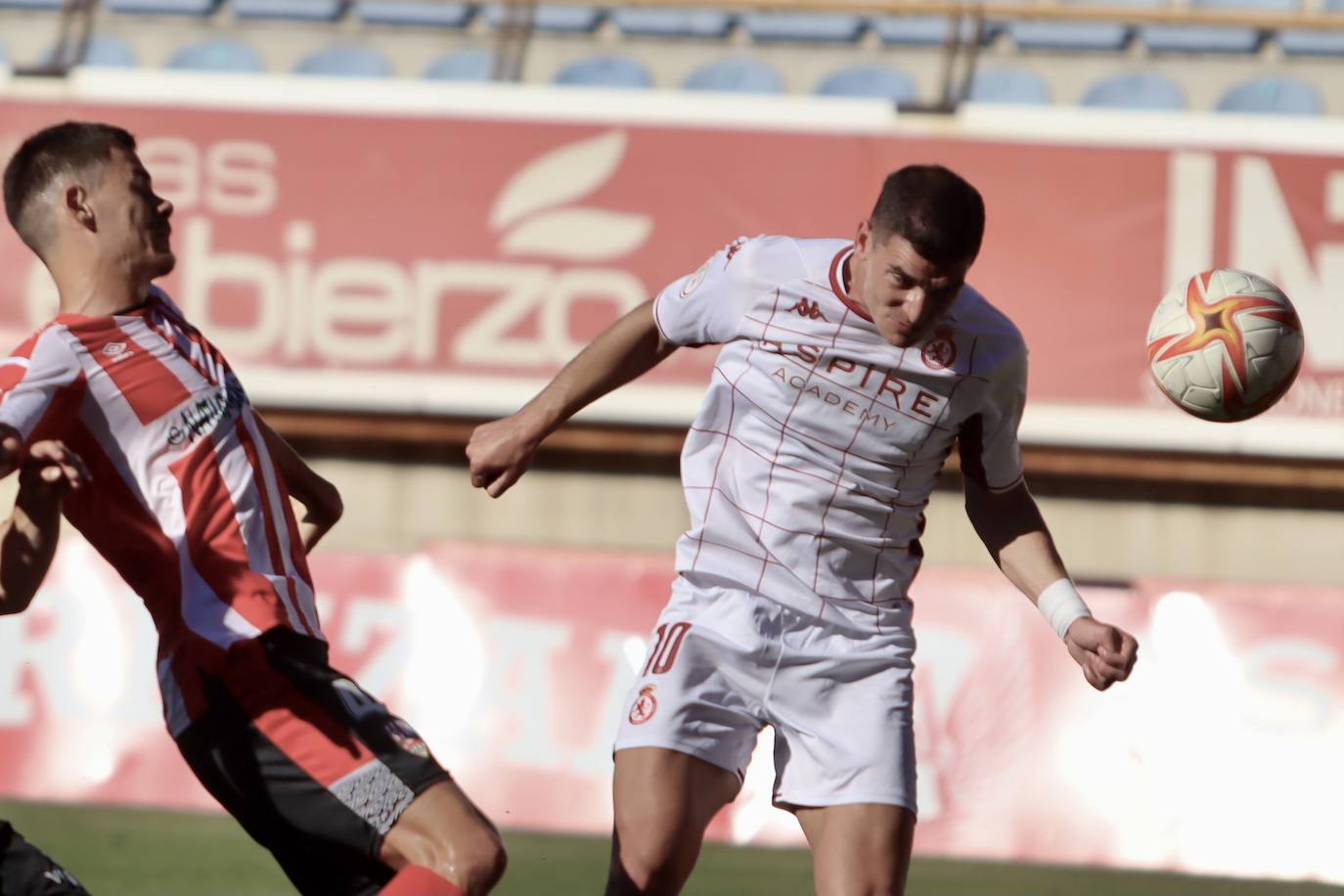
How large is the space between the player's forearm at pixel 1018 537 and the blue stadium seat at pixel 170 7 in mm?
9396

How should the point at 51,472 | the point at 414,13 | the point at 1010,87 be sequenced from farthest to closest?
the point at 414,13 → the point at 1010,87 → the point at 51,472

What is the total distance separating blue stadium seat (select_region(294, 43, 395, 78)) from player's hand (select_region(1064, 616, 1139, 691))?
8.74 metres

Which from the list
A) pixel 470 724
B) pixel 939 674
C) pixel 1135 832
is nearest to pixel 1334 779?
pixel 1135 832

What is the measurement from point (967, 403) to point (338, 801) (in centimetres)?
165

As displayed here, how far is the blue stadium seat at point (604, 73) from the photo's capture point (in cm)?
1117

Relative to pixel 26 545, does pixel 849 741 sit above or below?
below

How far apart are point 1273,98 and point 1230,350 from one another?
7.39 metres

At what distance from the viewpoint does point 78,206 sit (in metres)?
3.44

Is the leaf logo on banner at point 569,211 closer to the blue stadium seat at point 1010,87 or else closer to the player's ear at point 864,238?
the blue stadium seat at point 1010,87

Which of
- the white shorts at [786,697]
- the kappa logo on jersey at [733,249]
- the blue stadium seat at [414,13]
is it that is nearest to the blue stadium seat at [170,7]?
the blue stadium seat at [414,13]

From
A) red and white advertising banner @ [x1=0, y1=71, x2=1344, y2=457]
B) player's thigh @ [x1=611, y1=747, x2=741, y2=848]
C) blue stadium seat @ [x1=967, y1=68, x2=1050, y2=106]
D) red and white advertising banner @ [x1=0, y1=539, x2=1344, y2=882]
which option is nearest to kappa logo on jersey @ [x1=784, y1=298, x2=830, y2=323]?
player's thigh @ [x1=611, y1=747, x2=741, y2=848]

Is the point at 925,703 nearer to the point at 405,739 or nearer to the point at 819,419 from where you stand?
the point at 819,419

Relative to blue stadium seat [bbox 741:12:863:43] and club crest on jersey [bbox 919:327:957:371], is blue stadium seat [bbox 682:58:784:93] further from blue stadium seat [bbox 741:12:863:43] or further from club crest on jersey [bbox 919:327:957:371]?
club crest on jersey [bbox 919:327:957:371]

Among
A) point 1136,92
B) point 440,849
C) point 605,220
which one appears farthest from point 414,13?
point 440,849
